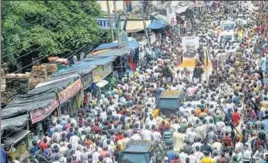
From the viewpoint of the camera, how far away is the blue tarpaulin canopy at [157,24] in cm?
3550

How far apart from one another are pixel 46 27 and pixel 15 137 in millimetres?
11454

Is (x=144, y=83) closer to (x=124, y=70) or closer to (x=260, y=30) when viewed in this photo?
(x=124, y=70)

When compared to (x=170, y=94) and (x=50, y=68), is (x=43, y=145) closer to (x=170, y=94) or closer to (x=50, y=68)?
(x=170, y=94)

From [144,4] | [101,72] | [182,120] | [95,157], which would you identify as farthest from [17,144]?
[144,4]

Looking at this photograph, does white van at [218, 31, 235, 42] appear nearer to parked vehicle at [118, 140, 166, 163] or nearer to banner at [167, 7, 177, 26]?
banner at [167, 7, 177, 26]

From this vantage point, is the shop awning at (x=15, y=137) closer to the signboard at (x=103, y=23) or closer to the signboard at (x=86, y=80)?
the signboard at (x=86, y=80)

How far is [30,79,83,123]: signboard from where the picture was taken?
18.7 meters

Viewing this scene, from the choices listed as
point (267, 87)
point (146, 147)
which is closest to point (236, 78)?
point (267, 87)

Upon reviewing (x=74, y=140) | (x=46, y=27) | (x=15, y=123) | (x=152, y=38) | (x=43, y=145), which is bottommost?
(x=43, y=145)

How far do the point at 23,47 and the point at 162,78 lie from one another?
6.07 metres

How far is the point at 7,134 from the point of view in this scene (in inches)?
683

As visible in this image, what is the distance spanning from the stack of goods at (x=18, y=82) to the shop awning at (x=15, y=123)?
16.7 ft

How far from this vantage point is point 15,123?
56.9 feet

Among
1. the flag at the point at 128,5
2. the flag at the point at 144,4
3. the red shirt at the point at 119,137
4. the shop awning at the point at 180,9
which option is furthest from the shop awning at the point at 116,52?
the flag at the point at 128,5
